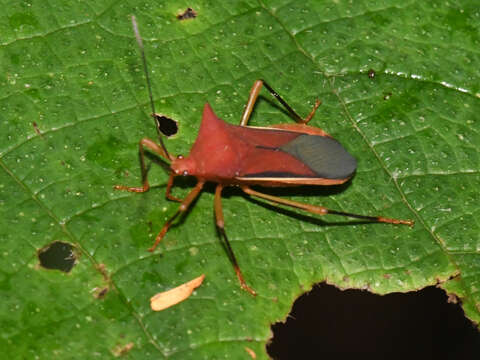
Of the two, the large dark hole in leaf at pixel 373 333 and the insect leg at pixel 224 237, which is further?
the large dark hole in leaf at pixel 373 333

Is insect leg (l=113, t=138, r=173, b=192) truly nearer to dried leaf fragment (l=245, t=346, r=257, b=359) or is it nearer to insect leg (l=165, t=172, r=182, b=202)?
insect leg (l=165, t=172, r=182, b=202)

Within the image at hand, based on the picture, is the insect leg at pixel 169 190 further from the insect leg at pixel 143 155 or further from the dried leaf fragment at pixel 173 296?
the dried leaf fragment at pixel 173 296

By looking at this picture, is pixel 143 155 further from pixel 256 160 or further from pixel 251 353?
pixel 251 353

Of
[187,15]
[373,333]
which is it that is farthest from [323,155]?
[373,333]

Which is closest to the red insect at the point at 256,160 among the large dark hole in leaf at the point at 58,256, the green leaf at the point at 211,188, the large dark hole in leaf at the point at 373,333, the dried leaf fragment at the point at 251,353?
the green leaf at the point at 211,188

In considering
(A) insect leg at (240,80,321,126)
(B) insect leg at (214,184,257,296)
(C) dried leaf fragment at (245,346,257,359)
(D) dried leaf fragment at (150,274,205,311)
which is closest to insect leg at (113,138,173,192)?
(B) insect leg at (214,184,257,296)

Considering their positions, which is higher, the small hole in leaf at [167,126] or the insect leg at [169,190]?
the small hole in leaf at [167,126]
